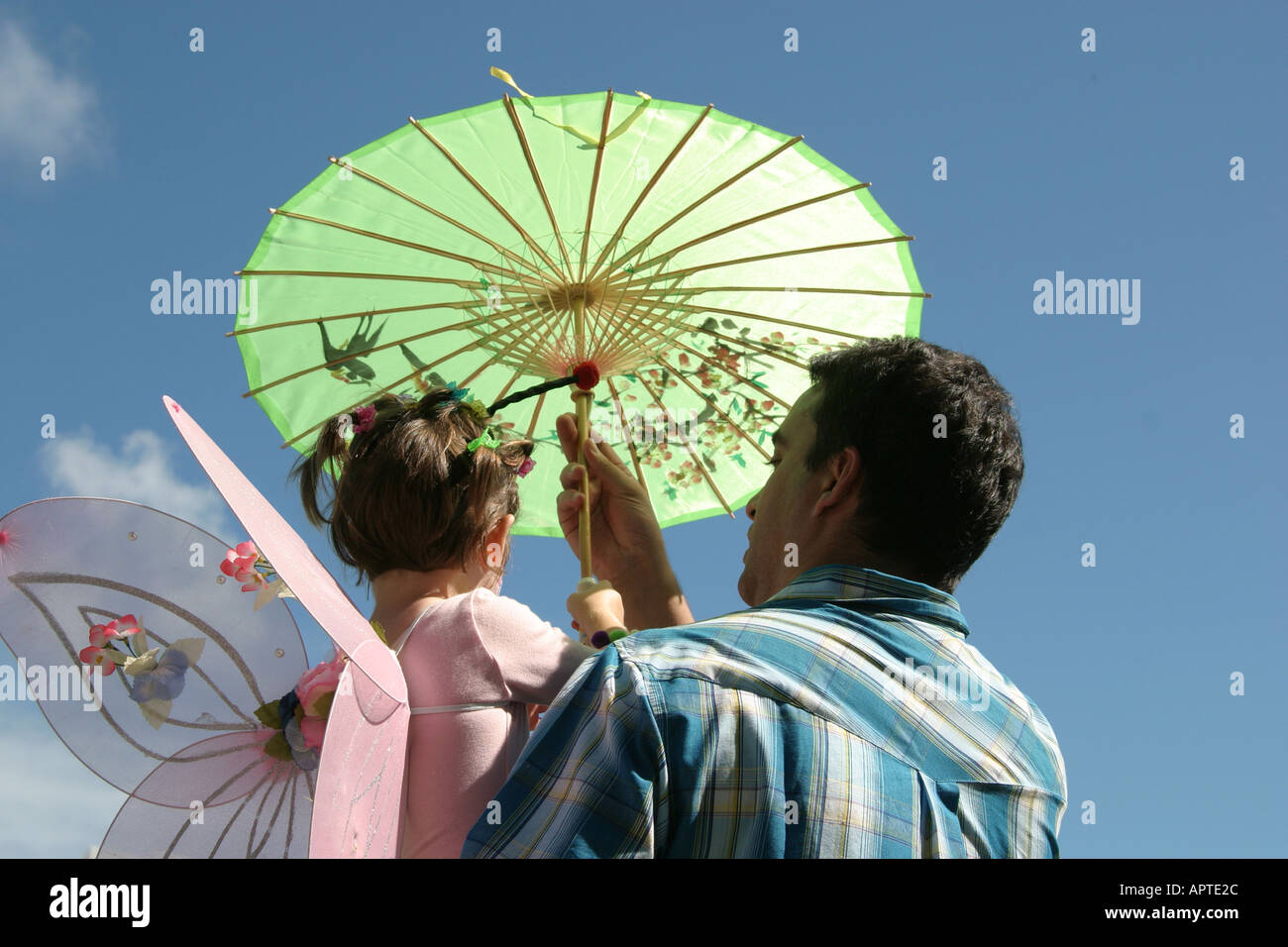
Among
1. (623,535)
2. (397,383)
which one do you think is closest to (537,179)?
(397,383)

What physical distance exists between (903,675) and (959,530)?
0.37 m

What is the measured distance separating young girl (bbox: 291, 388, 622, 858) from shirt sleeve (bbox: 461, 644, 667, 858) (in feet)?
1.56

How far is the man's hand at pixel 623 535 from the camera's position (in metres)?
3.15

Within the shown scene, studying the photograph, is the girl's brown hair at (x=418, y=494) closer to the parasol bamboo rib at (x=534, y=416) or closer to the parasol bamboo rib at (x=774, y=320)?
the parasol bamboo rib at (x=534, y=416)

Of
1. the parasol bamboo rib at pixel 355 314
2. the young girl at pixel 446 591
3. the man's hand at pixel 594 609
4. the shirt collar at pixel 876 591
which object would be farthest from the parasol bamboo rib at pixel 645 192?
the shirt collar at pixel 876 591

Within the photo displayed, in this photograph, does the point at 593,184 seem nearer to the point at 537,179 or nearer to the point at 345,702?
the point at 537,179

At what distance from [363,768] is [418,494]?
0.77 m

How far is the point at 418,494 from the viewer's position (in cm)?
254

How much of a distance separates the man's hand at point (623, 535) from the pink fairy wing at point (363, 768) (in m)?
1.15

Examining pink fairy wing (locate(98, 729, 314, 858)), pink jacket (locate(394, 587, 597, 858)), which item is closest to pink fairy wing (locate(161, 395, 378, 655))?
pink jacket (locate(394, 587, 597, 858))

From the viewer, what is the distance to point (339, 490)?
104 inches

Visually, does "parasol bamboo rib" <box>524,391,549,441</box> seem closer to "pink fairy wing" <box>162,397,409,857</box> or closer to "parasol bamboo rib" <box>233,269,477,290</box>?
"parasol bamboo rib" <box>233,269,477,290</box>
